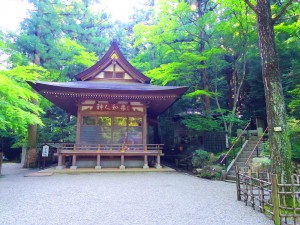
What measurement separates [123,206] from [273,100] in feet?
13.9

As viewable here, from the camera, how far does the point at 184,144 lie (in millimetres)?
17641

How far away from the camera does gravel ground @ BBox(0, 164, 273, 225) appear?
4.02m

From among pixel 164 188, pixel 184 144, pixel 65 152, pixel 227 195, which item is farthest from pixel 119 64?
pixel 227 195

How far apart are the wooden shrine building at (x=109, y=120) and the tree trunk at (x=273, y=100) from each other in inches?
258

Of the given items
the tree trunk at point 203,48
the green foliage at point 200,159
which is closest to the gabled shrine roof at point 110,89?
the tree trunk at point 203,48

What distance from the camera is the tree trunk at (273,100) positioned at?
15.1 ft

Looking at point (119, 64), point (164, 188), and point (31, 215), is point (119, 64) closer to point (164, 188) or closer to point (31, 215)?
point (164, 188)

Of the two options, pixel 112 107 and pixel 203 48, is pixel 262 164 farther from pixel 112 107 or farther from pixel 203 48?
pixel 203 48

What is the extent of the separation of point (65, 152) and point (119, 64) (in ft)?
22.4

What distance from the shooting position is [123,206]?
16.2ft

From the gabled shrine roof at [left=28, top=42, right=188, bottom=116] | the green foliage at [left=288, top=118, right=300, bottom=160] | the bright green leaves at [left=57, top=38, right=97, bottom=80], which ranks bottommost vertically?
the green foliage at [left=288, top=118, right=300, bottom=160]

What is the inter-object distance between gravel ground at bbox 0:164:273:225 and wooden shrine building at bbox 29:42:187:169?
4779mm

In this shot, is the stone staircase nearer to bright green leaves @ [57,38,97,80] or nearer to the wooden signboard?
the wooden signboard

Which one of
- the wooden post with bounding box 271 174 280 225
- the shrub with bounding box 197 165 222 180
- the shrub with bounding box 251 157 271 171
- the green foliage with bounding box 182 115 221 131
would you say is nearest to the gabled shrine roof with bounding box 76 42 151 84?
the green foliage with bounding box 182 115 221 131
